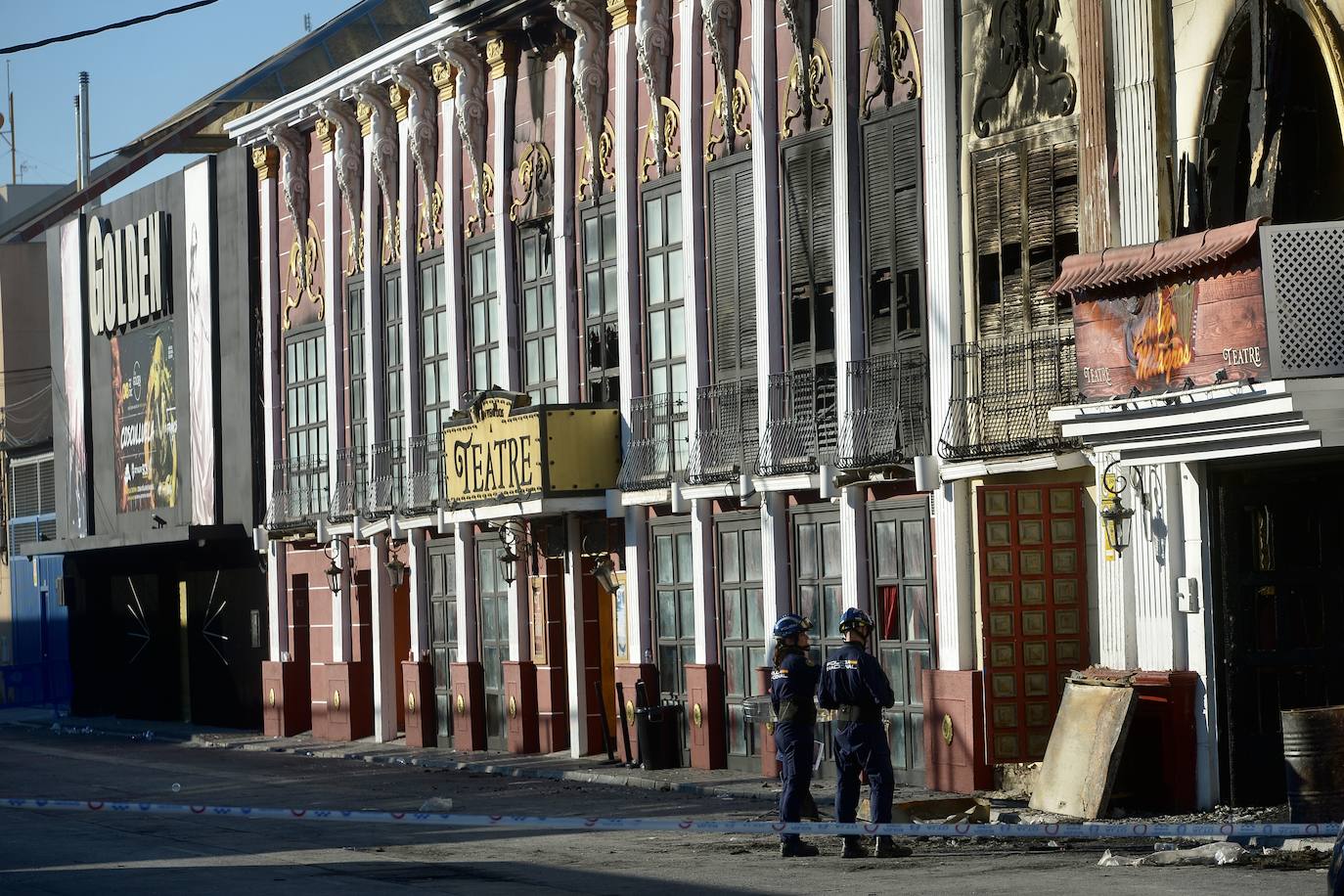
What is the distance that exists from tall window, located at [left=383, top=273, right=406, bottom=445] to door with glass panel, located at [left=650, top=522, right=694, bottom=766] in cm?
770

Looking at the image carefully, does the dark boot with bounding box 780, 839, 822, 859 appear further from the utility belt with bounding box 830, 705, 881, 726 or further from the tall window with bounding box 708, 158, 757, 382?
the tall window with bounding box 708, 158, 757, 382

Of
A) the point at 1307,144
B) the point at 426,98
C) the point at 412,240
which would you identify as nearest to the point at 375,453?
the point at 412,240

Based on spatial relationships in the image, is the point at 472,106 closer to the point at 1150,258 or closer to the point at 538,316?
the point at 538,316

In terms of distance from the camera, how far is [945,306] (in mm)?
21672

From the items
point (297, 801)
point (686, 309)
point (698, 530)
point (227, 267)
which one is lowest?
point (297, 801)

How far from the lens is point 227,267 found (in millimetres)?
39688

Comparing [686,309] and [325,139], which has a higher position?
[325,139]

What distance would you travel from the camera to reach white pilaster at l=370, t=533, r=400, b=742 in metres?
34.8

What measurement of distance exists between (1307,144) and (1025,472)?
167 inches

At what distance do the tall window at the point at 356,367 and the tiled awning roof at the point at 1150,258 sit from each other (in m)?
18.1

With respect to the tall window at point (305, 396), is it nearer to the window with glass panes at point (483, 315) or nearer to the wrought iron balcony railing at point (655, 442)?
the window with glass panes at point (483, 315)

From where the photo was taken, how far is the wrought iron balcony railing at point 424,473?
32469 millimetres

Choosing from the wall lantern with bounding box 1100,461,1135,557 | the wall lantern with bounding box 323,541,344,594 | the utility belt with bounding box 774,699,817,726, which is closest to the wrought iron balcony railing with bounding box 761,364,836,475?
the wall lantern with bounding box 1100,461,1135,557

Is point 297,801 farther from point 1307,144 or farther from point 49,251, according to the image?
point 49,251
